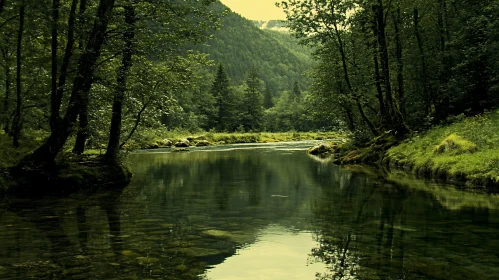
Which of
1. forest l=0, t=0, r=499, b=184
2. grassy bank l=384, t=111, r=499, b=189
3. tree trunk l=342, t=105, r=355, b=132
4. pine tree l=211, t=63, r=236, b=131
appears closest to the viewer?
forest l=0, t=0, r=499, b=184

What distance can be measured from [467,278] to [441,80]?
2736 cm

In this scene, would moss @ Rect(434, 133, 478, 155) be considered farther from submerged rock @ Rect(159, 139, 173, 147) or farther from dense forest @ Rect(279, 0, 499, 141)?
submerged rock @ Rect(159, 139, 173, 147)

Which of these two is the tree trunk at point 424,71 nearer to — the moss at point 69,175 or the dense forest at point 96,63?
the dense forest at point 96,63

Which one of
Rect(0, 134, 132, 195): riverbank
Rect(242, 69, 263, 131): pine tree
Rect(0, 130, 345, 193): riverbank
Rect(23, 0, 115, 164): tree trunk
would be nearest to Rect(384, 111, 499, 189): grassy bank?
Rect(0, 130, 345, 193): riverbank

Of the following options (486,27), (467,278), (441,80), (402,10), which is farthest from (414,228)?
(402,10)

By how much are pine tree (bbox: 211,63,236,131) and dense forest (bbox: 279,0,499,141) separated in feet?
205

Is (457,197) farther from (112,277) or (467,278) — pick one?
(112,277)

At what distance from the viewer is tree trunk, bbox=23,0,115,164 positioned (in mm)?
15852

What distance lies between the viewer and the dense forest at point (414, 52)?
28000 millimetres

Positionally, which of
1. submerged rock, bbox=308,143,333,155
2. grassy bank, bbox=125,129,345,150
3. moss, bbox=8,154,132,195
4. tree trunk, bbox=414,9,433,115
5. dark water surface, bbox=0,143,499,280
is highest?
tree trunk, bbox=414,9,433,115

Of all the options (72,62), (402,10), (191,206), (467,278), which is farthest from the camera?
(402,10)

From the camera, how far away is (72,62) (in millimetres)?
16859

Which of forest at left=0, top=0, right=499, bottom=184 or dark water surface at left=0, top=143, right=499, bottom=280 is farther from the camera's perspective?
forest at left=0, top=0, right=499, bottom=184

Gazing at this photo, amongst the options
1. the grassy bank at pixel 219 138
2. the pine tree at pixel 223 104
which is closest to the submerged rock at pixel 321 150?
the grassy bank at pixel 219 138
